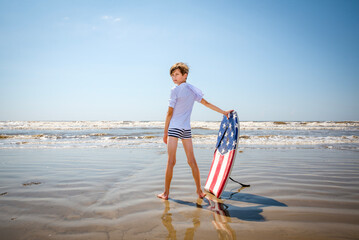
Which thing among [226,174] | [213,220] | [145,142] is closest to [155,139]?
[145,142]

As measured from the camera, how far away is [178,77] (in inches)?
114

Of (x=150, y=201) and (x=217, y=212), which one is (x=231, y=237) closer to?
(x=217, y=212)

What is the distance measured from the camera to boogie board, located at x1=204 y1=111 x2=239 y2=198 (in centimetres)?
301

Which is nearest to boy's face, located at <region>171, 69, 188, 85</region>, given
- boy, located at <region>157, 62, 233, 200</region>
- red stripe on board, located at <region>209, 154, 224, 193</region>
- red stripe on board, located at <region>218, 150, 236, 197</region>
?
boy, located at <region>157, 62, 233, 200</region>

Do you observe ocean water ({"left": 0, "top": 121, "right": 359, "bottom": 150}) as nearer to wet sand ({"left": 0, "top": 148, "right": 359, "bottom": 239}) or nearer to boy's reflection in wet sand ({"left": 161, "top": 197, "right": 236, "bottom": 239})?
wet sand ({"left": 0, "top": 148, "right": 359, "bottom": 239})

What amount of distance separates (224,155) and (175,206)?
1146 millimetres

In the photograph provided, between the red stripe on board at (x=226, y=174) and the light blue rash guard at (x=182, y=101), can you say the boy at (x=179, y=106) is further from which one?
the red stripe on board at (x=226, y=174)

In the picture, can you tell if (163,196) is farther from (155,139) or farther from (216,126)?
(216,126)

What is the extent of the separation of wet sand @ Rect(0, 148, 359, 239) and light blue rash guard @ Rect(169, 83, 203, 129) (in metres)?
1.14

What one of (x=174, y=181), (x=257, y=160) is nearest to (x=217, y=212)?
(x=174, y=181)

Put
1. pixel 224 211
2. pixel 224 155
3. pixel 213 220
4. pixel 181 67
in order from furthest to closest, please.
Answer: pixel 224 155
pixel 181 67
pixel 224 211
pixel 213 220

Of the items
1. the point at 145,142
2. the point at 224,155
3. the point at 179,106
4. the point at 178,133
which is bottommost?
the point at 145,142

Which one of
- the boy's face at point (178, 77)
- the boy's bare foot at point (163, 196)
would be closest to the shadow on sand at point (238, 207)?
the boy's bare foot at point (163, 196)

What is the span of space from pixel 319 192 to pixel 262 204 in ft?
3.78
